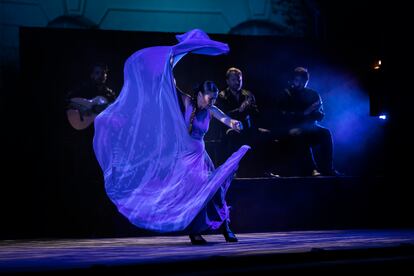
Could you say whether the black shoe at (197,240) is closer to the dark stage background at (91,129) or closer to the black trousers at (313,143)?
the dark stage background at (91,129)

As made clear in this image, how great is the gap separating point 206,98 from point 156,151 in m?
0.79

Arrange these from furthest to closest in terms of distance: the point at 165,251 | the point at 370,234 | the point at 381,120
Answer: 1. the point at 381,120
2. the point at 370,234
3. the point at 165,251

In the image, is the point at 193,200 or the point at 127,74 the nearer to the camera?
the point at 193,200

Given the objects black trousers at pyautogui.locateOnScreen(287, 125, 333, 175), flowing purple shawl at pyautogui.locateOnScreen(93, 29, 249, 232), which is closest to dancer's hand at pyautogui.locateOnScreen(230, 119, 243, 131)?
flowing purple shawl at pyautogui.locateOnScreen(93, 29, 249, 232)

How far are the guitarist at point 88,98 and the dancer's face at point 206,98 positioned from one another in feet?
9.34

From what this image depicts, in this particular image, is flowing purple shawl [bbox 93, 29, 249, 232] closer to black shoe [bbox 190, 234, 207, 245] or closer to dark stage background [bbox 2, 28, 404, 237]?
black shoe [bbox 190, 234, 207, 245]

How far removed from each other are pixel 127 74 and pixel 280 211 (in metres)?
3.00

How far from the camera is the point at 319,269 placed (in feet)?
17.2

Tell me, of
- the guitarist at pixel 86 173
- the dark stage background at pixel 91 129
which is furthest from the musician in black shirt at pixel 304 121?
the guitarist at pixel 86 173

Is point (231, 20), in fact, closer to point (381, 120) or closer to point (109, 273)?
point (381, 120)

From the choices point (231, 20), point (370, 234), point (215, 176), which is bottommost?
→ point (370, 234)

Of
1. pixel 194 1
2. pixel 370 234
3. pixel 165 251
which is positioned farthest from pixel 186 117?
pixel 194 1

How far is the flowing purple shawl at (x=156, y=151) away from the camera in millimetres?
6973

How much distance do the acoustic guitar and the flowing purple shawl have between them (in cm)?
221
